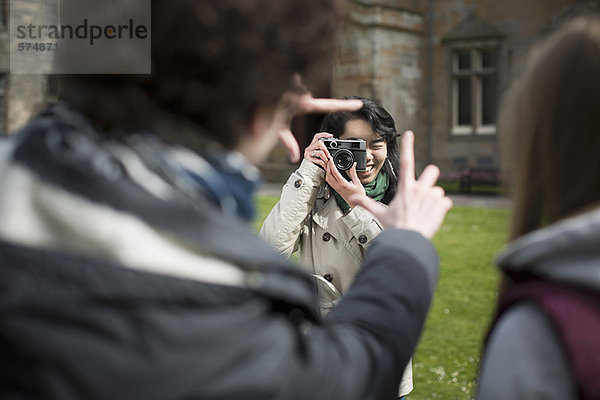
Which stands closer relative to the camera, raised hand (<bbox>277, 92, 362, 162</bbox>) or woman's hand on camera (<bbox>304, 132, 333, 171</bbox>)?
raised hand (<bbox>277, 92, 362, 162</bbox>)

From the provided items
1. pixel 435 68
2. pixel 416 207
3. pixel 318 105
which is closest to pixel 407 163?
pixel 416 207

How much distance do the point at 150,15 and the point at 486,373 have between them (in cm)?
77

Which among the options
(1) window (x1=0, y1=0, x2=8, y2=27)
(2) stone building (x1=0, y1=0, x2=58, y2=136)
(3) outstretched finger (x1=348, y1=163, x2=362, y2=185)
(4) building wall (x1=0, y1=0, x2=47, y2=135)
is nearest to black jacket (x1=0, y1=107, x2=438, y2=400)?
(3) outstretched finger (x1=348, y1=163, x2=362, y2=185)

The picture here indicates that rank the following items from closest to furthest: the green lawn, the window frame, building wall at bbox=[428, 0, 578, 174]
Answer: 1. the green lawn
2. building wall at bbox=[428, 0, 578, 174]
3. the window frame

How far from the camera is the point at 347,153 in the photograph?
306cm

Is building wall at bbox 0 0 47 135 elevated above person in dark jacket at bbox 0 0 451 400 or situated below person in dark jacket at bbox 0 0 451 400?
above

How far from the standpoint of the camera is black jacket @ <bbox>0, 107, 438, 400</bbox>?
85 centimetres

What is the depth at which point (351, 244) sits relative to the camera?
2959mm

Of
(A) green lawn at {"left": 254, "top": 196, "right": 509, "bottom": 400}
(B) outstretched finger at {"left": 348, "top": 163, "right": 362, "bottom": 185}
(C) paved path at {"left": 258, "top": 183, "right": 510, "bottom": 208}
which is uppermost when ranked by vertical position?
(B) outstretched finger at {"left": 348, "top": 163, "right": 362, "bottom": 185}

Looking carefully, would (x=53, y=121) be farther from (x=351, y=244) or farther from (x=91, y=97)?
(x=351, y=244)

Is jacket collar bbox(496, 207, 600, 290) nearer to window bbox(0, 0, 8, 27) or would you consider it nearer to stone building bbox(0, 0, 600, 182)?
stone building bbox(0, 0, 600, 182)

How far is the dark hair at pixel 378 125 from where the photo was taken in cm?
321

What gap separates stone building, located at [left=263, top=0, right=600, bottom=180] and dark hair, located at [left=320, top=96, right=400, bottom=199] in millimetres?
15635

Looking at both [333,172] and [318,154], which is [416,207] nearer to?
[333,172]
